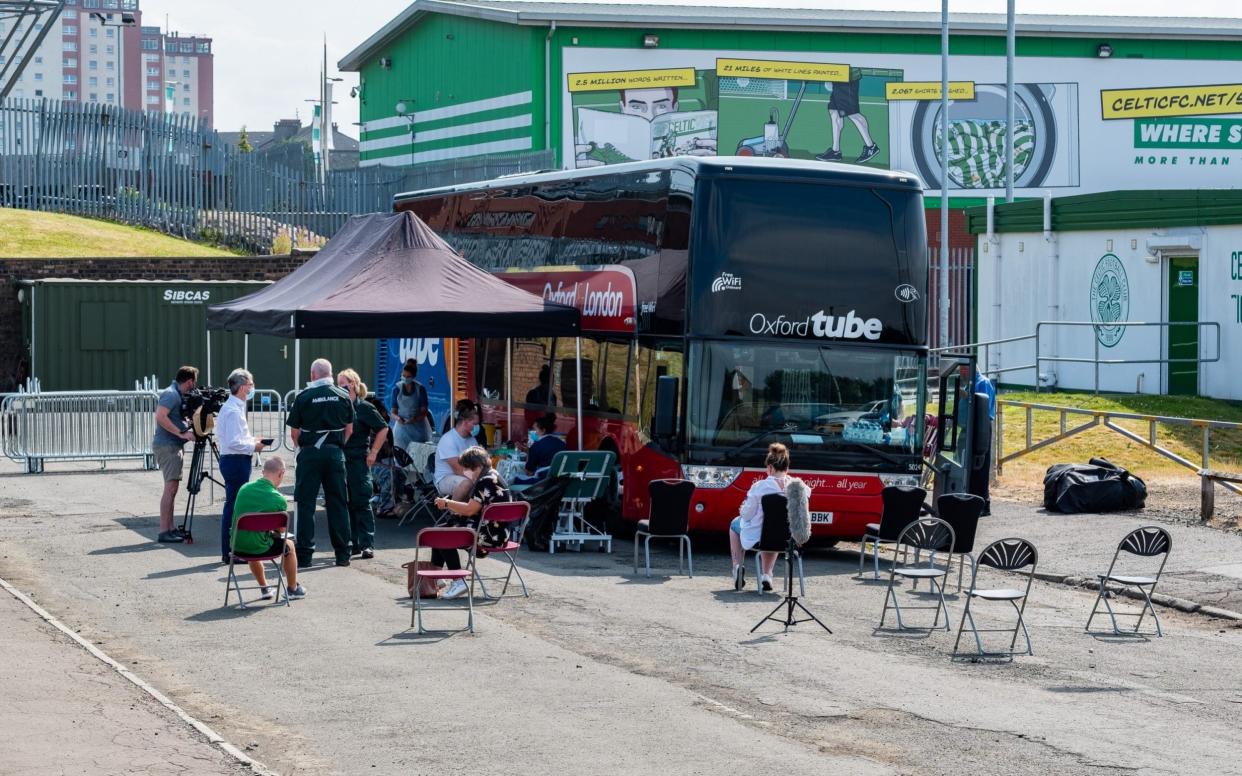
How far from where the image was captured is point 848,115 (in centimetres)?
5069

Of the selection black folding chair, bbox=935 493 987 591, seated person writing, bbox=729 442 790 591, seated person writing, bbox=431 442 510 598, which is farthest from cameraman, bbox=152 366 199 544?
black folding chair, bbox=935 493 987 591

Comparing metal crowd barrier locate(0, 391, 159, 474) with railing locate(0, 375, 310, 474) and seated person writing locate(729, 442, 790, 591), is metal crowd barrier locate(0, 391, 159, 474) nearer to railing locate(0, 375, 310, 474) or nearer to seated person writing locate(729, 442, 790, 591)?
railing locate(0, 375, 310, 474)

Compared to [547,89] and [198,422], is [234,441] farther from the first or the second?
[547,89]

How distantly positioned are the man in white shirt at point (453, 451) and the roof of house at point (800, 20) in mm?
32548

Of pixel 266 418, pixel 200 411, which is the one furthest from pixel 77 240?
pixel 200 411

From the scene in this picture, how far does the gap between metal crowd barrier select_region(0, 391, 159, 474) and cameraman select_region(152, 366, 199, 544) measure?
24.0 feet

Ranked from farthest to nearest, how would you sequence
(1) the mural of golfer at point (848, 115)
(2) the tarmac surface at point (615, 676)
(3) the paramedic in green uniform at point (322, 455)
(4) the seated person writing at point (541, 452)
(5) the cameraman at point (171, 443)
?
(1) the mural of golfer at point (848, 115) < (4) the seated person writing at point (541, 452) < (5) the cameraman at point (171, 443) < (3) the paramedic in green uniform at point (322, 455) < (2) the tarmac surface at point (615, 676)

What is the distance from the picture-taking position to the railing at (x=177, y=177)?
3806cm

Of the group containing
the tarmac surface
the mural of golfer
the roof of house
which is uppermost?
the roof of house

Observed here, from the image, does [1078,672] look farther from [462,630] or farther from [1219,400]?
[1219,400]

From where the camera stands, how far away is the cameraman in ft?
56.4

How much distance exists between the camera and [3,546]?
1708 centimetres

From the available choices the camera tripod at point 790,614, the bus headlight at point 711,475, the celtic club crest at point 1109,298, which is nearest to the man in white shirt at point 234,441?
the bus headlight at point 711,475
